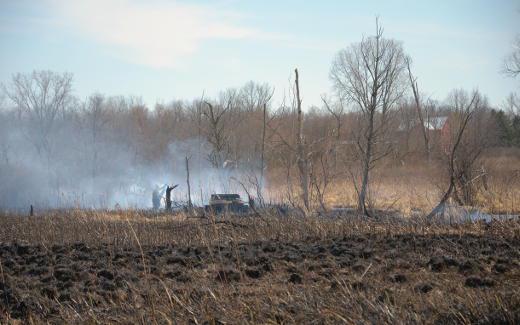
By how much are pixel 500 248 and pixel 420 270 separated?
2513mm

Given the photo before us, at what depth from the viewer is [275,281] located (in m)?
9.08

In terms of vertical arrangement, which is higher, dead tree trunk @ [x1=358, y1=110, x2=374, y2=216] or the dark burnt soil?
dead tree trunk @ [x1=358, y1=110, x2=374, y2=216]

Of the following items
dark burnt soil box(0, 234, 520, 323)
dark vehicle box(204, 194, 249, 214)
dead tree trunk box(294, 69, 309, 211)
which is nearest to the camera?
dark burnt soil box(0, 234, 520, 323)

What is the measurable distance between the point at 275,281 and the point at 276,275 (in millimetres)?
462

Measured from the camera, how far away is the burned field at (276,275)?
6.81 m

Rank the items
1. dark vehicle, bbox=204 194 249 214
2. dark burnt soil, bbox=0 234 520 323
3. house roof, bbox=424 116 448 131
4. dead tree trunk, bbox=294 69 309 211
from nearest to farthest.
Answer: dark burnt soil, bbox=0 234 520 323 → dead tree trunk, bbox=294 69 309 211 → dark vehicle, bbox=204 194 249 214 → house roof, bbox=424 116 448 131

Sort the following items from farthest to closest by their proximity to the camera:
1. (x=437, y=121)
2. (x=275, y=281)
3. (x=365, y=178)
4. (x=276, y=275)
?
(x=437, y=121) → (x=365, y=178) → (x=276, y=275) → (x=275, y=281)

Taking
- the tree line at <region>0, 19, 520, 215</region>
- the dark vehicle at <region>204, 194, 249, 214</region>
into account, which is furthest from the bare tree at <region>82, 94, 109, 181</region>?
the dark vehicle at <region>204, 194, 249, 214</region>

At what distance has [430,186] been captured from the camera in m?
28.2

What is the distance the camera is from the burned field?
681 cm

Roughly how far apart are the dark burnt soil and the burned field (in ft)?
0.07

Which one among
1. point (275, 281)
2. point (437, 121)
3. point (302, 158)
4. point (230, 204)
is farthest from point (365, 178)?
point (437, 121)

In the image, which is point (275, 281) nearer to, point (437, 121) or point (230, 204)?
Answer: point (230, 204)

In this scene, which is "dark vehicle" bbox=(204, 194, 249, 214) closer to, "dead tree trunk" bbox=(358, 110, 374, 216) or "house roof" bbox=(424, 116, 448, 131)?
"dead tree trunk" bbox=(358, 110, 374, 216)
